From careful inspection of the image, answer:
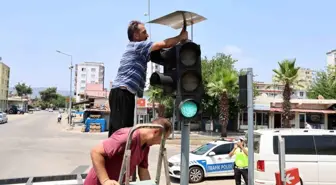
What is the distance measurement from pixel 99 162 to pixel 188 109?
4.93 feet

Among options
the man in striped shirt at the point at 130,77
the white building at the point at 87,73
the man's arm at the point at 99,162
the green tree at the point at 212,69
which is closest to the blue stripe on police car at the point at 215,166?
Answer: the man in striped shirt at the point at 130,77

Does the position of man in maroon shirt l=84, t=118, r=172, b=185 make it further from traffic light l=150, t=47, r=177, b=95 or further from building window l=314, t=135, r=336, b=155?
building window l=314, t=135, r=336, b=155

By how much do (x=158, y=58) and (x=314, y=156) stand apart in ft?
25.9

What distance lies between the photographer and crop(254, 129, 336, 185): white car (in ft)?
32.7

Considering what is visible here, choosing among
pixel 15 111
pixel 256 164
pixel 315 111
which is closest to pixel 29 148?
pixel 256 164

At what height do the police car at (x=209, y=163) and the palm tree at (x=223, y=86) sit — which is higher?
the palm tree at (x=223, y=86)

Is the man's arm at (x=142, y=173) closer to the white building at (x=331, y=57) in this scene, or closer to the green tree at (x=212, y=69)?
the green tree at (x=212, y=69)

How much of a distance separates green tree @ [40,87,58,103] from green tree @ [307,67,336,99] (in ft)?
349

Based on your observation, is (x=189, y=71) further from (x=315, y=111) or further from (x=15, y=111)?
(x=15, y=111)

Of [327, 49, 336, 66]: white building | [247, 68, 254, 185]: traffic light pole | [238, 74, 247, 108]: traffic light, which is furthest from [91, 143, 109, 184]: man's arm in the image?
[327, 49, 336, 66]: white building

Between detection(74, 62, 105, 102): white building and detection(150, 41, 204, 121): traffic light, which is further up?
detection(74, 62, 105, 102): white building

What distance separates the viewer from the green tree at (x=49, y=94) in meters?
138

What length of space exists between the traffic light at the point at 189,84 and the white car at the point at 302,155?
675cm

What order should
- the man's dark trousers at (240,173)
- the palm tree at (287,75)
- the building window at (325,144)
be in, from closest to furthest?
the building window at (325,144), the man's dark trousers at (240,173), the palm tree at (287,75)
